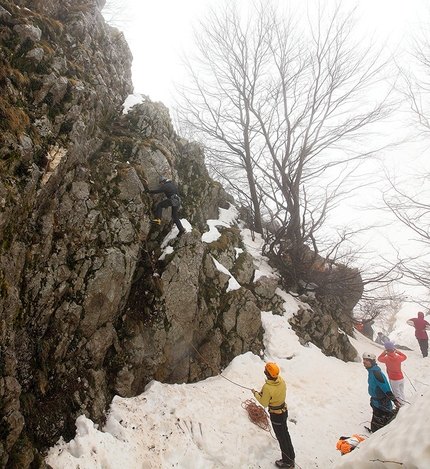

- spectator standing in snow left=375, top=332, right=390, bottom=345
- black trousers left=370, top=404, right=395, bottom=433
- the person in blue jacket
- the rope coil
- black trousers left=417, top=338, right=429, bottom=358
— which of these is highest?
black trousers left=417, top=338, right=429, bottom=358

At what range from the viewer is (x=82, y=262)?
222 inches

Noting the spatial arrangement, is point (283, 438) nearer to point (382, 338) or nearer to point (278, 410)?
point (278, 410)

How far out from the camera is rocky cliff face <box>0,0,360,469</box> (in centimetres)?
436

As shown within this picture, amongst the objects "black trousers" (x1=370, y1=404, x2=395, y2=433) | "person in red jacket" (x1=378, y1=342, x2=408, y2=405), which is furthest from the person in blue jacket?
"person in red jacket" (x1=378, y1=342, x2=408, y2=405)

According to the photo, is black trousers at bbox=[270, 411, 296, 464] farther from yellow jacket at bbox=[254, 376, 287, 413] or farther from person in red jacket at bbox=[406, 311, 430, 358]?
person in red jacket at bbox=[406, 311, 430, 358]

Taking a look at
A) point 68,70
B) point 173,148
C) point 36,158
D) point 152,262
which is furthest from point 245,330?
point 68,70

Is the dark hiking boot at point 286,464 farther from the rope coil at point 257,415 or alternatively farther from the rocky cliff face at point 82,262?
the rocky cliff face at point 82,262

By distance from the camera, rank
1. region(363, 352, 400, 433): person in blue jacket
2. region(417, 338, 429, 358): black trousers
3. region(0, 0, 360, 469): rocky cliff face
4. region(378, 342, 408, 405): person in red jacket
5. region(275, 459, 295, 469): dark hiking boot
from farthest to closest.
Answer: region(417, 338, 429, 358): black trousers → region(378, 342, 408, 405): person in red jacket → region(363, 352, 400, 433): person in blue jacket → region(275, 459, 295, 469): dark hiking boot → region(0, 0, 360, 469): rocky cliff face

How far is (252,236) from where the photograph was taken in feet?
43.0

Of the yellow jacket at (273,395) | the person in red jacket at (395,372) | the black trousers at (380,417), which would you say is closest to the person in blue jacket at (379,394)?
the black trousers at (380,417)

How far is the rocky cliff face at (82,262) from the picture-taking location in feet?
14.3

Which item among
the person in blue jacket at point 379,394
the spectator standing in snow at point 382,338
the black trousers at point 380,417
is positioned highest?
the spectator standing in snow at point 382,338

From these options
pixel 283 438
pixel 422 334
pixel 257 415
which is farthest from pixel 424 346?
pixel 283 438

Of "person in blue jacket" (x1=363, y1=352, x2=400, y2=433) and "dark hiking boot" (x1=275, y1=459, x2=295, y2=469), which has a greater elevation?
"person in blue jacket" (x1=363, y1=352, x2=400, y2=433)
